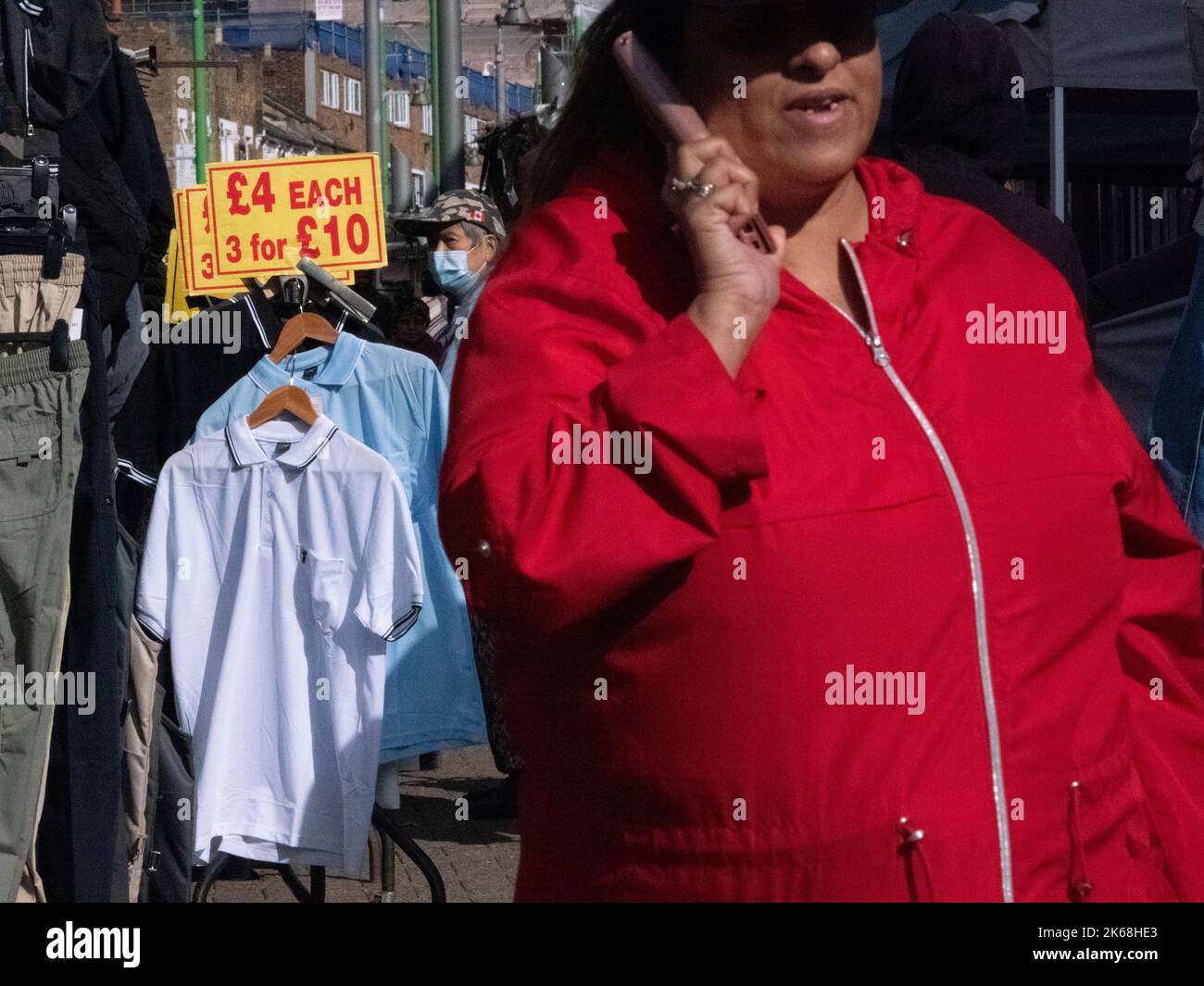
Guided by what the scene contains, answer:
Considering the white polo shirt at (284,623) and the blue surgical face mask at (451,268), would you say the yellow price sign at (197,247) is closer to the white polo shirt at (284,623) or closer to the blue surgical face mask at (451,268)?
the blue surgical face mask at (451,268)

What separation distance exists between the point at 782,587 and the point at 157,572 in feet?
12.0

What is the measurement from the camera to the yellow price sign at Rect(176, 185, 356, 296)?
985cm

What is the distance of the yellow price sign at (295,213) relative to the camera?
31.7 ft

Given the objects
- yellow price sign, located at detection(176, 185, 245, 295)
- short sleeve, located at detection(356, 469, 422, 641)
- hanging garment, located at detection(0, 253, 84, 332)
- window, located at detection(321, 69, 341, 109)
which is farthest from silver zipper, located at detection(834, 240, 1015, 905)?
window, located at detection(321, 69, 341, 109)

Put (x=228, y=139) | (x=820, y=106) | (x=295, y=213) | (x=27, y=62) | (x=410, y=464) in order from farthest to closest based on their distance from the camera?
(x=228, y=139)
(x=295, y=213)
(x=410, y=464)
(x=27, y=62)
(x=820, y=106)

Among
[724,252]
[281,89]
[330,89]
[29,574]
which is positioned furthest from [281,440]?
[330,89]

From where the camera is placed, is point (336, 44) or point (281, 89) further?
point (281, 89)

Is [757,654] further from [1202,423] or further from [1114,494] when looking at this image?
[1202,423]

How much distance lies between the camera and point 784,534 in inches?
72.1

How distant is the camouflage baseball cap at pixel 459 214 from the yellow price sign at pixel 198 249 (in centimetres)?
98

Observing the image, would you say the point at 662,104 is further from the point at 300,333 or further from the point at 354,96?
the point at 354,96

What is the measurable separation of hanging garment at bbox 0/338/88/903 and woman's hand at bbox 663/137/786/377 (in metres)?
2.41

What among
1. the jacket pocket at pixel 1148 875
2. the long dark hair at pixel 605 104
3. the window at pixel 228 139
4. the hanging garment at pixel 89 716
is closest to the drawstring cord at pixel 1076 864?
the jacket pocket at pixel 1148 875

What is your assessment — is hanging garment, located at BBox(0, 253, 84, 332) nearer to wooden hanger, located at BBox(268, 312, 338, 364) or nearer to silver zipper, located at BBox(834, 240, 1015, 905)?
wooden hanger, located at BBox(268, 312, 338, 364)
